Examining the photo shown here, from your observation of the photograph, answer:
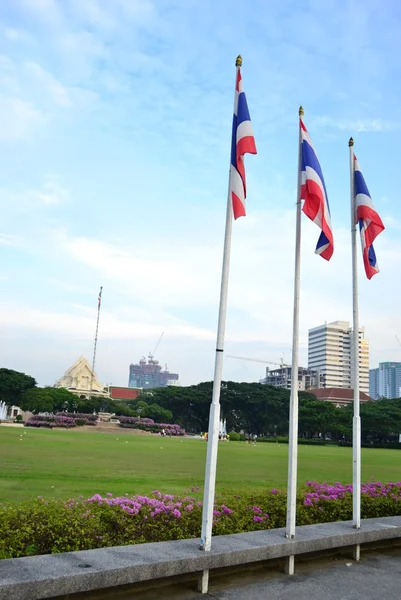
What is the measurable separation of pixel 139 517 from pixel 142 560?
1.50 m

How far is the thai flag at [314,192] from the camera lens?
733cm

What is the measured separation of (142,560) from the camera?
189 inches

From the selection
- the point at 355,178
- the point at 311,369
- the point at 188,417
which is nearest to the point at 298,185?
the point at 355,178

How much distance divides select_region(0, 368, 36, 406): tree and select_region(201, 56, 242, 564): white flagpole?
214 ft

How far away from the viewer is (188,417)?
74.4 m

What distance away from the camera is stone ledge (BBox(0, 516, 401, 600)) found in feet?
13.6

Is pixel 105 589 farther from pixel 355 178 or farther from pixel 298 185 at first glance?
pixel 355 178

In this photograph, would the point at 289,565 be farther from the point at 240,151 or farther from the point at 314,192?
the point at 240,151

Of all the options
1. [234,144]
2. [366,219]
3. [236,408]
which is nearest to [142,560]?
[234,144]

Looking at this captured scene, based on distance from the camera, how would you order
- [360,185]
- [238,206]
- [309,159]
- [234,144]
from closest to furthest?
[238,206], [234,144], [309,159], [360,185]

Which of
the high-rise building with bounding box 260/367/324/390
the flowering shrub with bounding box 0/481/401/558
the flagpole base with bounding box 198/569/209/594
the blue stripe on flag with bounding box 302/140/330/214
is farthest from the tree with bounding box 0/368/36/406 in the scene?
the high-rise building with bounding box 260/367/324/390

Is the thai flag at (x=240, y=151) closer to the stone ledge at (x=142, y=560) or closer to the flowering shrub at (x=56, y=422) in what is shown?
the stone ledge at (x=142, y=560)

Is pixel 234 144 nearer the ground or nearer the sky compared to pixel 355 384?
nearer the sky

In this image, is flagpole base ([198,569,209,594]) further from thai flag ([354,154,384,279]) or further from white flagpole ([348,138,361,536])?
thai flag ([354,154,384,279])
